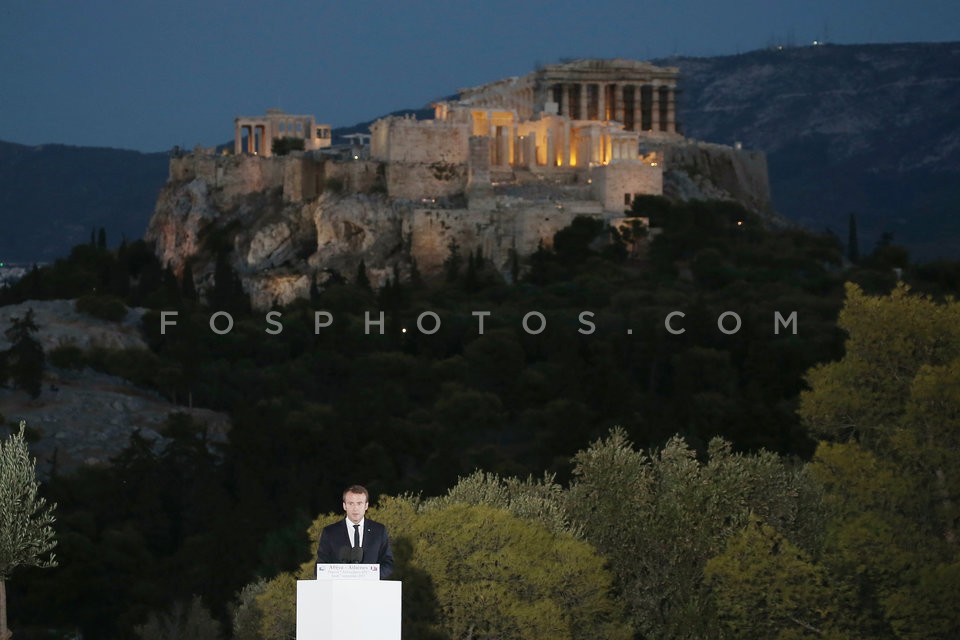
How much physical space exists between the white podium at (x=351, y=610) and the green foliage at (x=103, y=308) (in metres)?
60.5

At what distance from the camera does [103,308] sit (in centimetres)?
7731

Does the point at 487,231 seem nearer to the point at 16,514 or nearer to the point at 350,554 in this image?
the point at 16,514

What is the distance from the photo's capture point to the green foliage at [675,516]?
29750mm

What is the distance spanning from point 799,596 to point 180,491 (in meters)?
33.8

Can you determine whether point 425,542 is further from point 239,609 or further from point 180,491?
point 180,491

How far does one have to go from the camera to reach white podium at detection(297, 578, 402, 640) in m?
17.9

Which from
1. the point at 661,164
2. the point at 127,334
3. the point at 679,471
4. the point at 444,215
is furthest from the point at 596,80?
the point at 679,471

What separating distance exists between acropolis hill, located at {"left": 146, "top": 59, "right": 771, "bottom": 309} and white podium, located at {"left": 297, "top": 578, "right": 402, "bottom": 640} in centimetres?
6177

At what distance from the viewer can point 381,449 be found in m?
57.9

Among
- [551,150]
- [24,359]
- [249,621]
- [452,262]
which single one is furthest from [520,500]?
[551,150]

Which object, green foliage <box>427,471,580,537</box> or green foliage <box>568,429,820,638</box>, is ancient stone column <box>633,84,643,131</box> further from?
green foliage <box>568,429,820,638</box>

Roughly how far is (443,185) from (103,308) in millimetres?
15702

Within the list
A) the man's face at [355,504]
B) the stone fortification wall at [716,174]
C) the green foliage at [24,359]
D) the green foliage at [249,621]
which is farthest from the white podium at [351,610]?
the stone fortification wall at [716,174]

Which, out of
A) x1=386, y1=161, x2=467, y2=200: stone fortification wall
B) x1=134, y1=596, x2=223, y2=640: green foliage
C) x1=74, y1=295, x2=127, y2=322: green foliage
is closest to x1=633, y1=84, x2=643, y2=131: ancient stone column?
x1=386, y1=161, x2=467, y2=200: stone fortification wall
